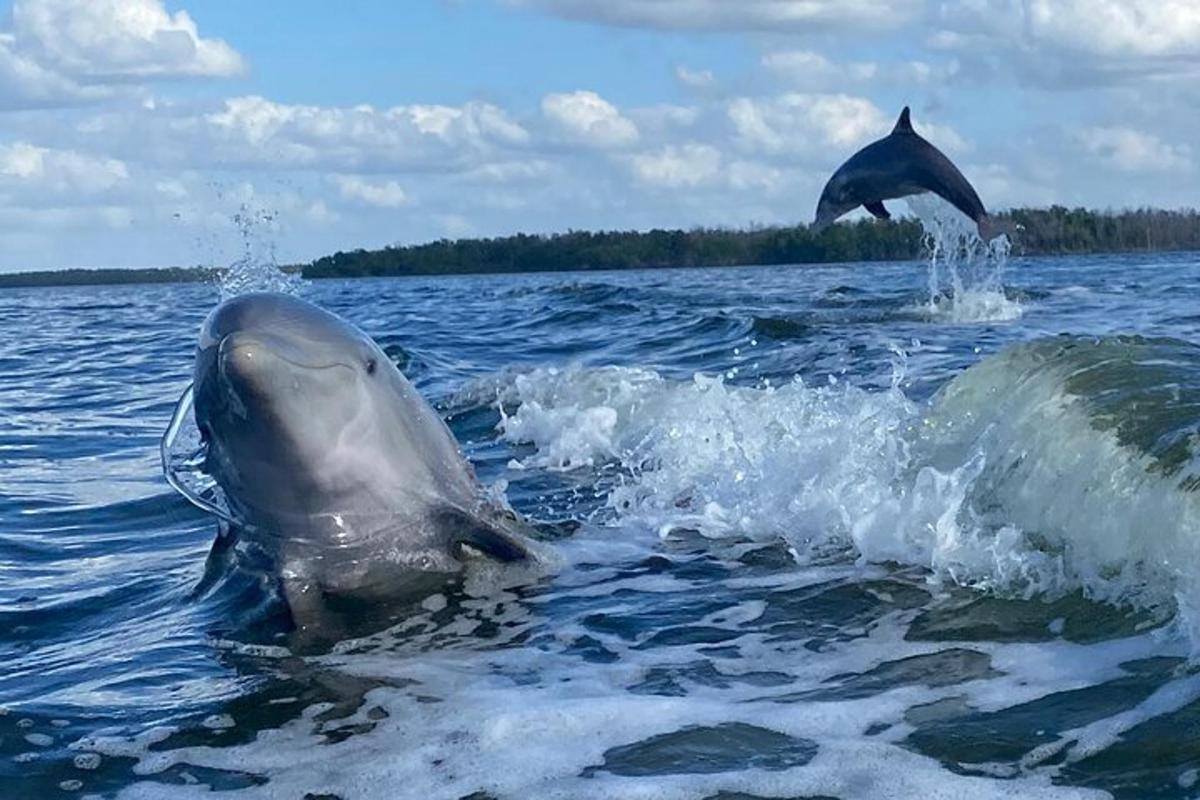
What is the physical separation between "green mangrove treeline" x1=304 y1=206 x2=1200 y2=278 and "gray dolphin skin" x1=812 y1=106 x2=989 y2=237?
2631cm

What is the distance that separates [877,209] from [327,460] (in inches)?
342

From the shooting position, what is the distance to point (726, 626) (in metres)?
5.84

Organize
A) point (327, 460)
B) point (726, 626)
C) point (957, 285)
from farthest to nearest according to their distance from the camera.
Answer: point (957, 285)
point (327, 460)
point (726, 626)

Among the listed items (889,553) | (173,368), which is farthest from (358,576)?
(173,368)

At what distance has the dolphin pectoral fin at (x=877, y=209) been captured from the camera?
44.8 ft

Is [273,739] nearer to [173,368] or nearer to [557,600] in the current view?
[557,600]

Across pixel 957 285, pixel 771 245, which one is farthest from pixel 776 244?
pixel 957 285

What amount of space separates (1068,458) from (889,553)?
2.62ft

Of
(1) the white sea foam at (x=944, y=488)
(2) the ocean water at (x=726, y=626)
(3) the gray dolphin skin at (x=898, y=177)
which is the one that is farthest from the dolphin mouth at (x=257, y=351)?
(3) the gray dolphin skin at (x=898, y=177)

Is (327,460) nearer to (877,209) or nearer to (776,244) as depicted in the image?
(877,209)

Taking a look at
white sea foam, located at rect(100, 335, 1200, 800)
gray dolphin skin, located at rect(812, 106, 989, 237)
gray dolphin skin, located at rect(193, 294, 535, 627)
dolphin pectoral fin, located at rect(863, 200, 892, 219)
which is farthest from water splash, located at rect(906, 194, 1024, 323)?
gray dolphin skin, located at rect(193, 294, 535, 627)

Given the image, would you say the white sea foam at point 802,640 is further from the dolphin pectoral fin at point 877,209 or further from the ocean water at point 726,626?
the dolphin pectoral fin at point 877,209

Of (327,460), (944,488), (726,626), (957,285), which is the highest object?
(957,285)

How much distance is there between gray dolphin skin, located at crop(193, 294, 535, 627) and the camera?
5762 mm
